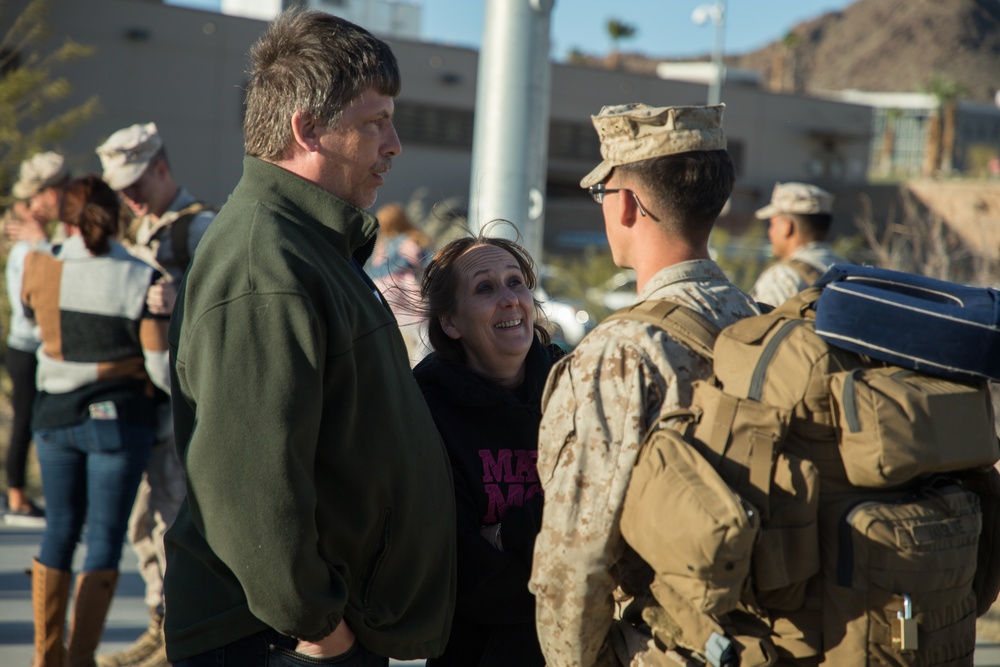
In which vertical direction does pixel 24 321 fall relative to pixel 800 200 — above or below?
below

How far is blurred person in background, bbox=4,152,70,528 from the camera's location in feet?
18.3

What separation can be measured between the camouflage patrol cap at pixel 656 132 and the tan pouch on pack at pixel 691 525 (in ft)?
2.27

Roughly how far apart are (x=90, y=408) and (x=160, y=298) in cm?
51

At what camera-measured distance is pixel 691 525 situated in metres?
1.83

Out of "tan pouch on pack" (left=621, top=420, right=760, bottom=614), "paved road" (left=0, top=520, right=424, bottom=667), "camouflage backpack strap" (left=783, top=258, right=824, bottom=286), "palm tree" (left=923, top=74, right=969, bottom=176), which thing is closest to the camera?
"tan pouch on pack" (left=621, top=420, right=760, bottom=614)

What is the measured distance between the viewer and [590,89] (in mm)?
36562

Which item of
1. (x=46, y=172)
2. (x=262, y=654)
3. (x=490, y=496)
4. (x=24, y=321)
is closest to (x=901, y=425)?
(x=490, y=496)

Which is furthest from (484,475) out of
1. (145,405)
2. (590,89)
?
(590,89)

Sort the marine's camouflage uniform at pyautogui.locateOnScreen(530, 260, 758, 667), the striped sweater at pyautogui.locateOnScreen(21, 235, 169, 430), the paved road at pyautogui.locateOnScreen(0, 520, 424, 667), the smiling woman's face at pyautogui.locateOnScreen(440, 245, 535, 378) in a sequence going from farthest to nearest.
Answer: the paved road at pyautogui.locateOnScreen(0, 520, 424, 667) → the striped sweater at pyautogui.locateOnScreen(21, 235, 169, 430) → the smiling woman's face at pyautogui.locateOnScreen(440, 245, 535, 378) → the marine's camouflage uniform at pyautogui.locateOnScreen(530, 260, 758, 667)

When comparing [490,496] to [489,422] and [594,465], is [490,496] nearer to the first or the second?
[489,422]

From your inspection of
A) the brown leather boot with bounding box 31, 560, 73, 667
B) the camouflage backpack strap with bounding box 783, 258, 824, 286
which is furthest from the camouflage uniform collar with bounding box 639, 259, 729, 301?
the camouflage backpack strap with bounding box 783, 258, 824, 286

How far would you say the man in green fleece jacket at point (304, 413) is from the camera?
1.98 meters

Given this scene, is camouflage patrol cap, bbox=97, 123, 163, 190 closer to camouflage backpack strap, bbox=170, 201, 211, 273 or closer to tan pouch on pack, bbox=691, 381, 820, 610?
camouflage backpack strap, bbox=170, 201, 211, 273

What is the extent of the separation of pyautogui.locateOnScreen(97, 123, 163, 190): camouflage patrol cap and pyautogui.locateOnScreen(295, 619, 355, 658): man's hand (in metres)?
2.74
